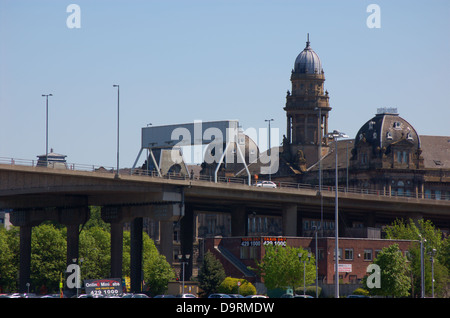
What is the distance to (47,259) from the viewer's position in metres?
146

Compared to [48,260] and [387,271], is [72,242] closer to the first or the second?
[48,260]

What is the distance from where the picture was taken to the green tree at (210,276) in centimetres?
11550

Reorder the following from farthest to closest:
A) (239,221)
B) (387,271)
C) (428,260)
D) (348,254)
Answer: (239,221) → (348,254) → (428,260) → (387,271)

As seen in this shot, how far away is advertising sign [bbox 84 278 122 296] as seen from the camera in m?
93.4

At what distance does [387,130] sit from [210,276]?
76821 mm

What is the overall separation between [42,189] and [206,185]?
23.8 m

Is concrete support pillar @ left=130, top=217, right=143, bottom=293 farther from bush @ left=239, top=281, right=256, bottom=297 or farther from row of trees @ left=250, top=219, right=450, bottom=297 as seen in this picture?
bush @ left=239, top=281, right=256, bottom=297

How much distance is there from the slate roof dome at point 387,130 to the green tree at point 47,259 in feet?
215

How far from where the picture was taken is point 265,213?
170625 mm

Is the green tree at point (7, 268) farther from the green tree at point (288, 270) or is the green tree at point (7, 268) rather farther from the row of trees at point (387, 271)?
the green tree at point (288, 270)

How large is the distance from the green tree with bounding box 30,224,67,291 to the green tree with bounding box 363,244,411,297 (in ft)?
187

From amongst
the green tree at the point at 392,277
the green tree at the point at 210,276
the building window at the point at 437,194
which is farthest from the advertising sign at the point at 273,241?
the building window at the point at 437,194

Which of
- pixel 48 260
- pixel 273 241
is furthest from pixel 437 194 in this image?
pixel 48 260
